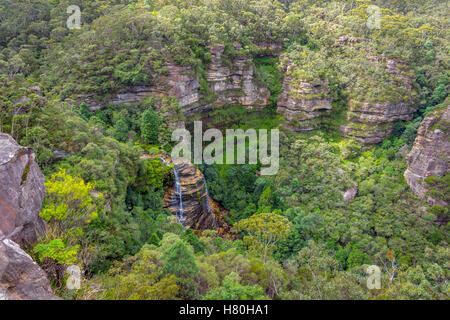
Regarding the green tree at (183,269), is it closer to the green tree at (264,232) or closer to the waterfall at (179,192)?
the green tree at (264,232)

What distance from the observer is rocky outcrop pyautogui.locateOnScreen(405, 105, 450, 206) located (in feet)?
105

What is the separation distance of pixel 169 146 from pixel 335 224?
1869 centimetres

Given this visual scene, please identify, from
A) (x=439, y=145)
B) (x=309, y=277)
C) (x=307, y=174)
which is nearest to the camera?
(x=309, y=277)

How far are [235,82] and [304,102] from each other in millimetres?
9753

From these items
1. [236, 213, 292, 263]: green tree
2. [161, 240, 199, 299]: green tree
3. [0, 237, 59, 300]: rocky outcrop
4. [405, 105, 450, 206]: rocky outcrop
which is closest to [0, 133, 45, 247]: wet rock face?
[0, 237, 59, 300]: rocky outcrop

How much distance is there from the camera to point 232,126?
140 ft

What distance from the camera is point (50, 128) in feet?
68.9

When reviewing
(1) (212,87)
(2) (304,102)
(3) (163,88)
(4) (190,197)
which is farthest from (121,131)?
(2) (304,102)

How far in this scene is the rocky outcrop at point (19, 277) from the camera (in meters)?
10.4

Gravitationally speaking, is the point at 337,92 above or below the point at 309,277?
above

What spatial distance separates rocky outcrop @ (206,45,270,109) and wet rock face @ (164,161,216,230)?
562 inches

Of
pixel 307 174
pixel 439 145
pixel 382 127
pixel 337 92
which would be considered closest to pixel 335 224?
pixel 307 174

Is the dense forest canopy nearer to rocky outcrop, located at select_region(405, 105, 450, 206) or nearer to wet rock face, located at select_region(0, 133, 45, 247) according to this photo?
wet rock face, located at select_region(0, 133, 45, 247)
